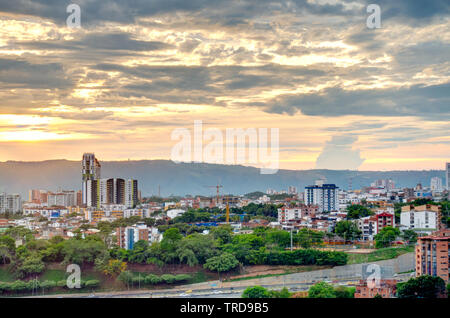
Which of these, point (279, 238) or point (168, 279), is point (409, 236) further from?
point (168, 279)

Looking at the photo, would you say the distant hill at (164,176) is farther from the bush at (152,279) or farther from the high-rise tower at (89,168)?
the bush at (152,279)

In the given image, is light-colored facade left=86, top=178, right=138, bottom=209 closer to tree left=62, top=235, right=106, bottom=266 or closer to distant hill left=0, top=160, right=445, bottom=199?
distant hill left=0, top=160, right=445, bottom=199

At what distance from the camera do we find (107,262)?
6.14m

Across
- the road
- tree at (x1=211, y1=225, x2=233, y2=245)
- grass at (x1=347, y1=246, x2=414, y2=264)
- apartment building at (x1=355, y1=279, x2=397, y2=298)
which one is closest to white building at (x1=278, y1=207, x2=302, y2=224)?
tree at (x1=211, y1=225, x2=233, y2=245)

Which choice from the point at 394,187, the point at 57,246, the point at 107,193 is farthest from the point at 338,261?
the point at 394,187

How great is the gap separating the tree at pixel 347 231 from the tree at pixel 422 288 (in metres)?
5.03

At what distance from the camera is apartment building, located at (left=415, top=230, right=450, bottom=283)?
453cm

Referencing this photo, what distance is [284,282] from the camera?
5992mm

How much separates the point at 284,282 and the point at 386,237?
2.85 m

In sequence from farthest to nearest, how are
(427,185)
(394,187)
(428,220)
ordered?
(394,187), (427,185), (428,220)

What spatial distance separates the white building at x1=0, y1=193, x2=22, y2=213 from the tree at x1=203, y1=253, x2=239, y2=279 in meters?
7.90
